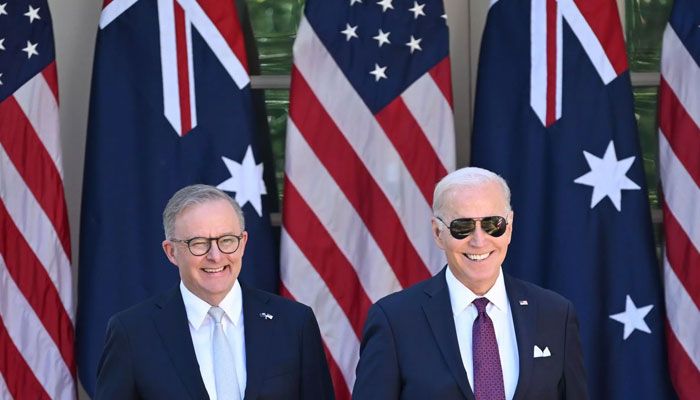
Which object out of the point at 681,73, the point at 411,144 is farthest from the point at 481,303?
the point at 681,73

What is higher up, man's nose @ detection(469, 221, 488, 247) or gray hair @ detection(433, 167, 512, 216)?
gray hair @ detection(433, 167, 512, 216)

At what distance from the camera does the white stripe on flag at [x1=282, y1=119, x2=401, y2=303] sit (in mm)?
5566

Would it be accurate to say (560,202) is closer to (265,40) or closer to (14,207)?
(265,40)

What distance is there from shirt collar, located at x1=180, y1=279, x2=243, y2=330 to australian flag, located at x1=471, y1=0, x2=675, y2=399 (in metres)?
2.05

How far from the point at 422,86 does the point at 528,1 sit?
2.05ft

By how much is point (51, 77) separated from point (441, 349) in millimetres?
2833

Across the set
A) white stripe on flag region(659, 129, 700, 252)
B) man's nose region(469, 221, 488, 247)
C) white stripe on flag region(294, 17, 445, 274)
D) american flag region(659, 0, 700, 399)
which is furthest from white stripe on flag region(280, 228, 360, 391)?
man's nose region(469, 221, 488, 247)

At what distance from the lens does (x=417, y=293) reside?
3.68 metres

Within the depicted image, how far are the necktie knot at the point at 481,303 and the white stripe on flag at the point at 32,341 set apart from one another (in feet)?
8.49

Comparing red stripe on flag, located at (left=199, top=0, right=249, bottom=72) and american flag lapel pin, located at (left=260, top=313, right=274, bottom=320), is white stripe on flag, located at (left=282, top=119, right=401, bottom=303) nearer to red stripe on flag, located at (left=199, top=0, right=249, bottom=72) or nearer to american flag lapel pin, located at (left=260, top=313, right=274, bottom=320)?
red stripe on flag, located at (left=199, top=0, right=249, bottom=72)

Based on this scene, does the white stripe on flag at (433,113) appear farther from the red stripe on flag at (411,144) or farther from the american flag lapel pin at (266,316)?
the american flag lapel pin at (266,316)

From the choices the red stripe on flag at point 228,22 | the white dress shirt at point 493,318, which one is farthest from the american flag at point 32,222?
the white dress shirt at point 493,318

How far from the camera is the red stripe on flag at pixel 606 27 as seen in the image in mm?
5492

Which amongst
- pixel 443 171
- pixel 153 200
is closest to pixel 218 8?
pixel 153 200
